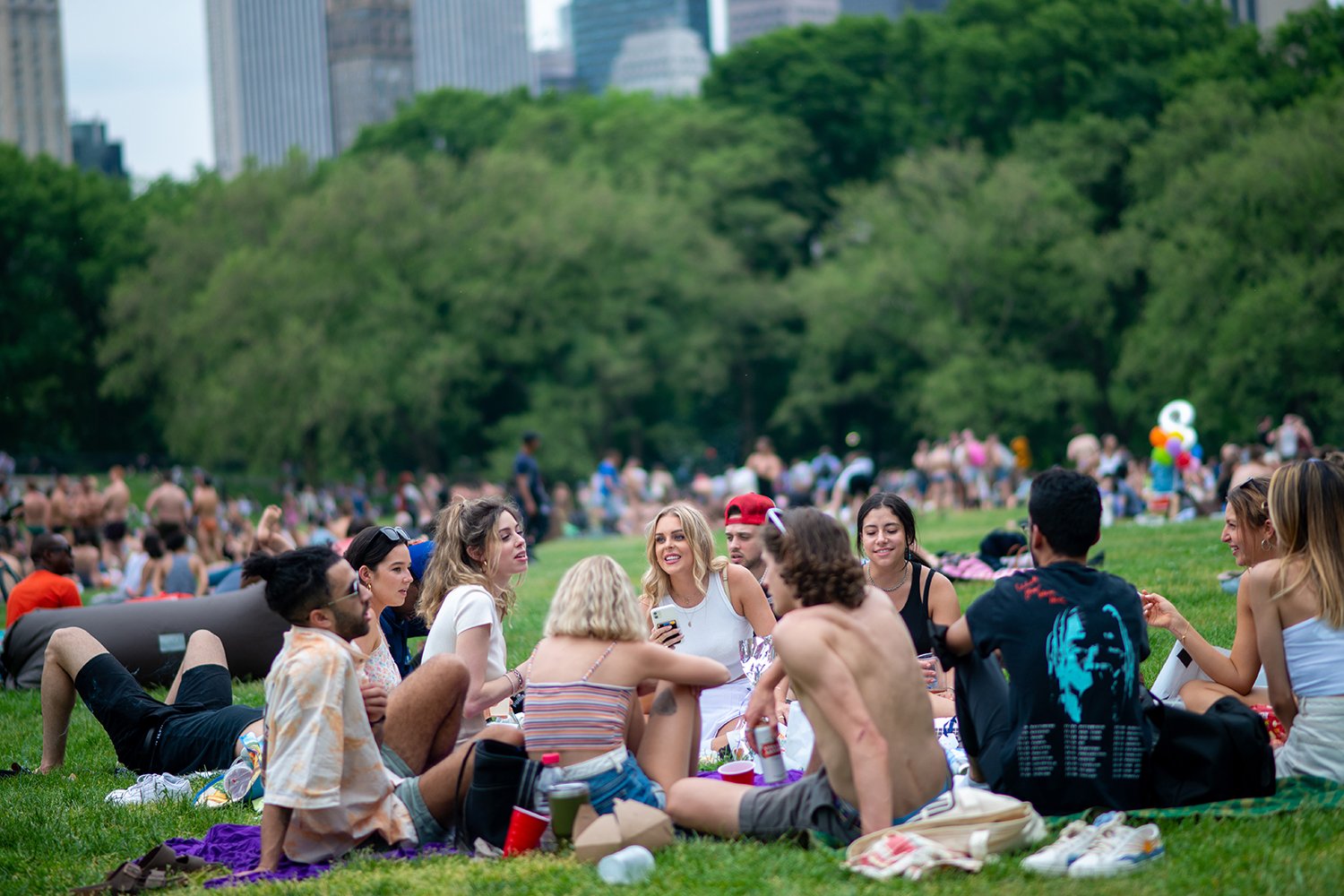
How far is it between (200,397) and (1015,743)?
3830cm

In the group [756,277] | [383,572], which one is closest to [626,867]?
[383,572]

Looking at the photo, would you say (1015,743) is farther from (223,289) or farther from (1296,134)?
(223,289)

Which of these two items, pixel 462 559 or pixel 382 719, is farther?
pixel 462 559

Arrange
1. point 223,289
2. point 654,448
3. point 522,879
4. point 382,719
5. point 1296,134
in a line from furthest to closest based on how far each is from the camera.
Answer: point 654,448, point 223,289, point 1296,134, point 382,719, point 522,879

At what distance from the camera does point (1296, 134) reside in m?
32.9

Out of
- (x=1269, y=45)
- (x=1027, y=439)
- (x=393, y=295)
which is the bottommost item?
(x=1027, y=439)

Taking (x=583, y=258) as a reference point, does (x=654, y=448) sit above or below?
below

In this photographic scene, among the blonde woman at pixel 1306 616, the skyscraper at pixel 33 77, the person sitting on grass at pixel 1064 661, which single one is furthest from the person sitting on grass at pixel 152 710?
the skyscraper at pixel 33 77

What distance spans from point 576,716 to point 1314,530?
287cm

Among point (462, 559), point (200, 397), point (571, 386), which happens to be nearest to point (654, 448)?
point (571, 386)

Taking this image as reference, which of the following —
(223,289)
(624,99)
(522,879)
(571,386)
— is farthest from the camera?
(624,99)

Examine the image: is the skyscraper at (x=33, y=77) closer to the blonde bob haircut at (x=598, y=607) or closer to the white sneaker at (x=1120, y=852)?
the blonde bob haircut at (x=598, y=607)

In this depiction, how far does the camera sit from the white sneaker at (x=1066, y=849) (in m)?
4.41

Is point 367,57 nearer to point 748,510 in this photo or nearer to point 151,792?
point 748,510
